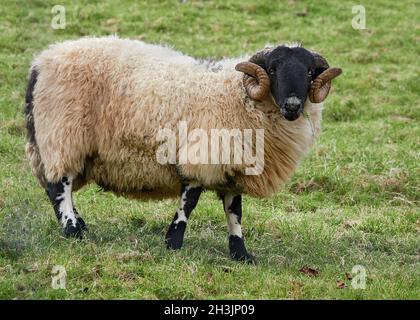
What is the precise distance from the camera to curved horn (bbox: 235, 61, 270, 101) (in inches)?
335

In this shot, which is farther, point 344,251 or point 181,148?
point 344,251

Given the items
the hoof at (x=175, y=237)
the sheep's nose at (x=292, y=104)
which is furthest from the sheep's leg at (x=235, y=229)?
the sheep's nose at (x=292, y=104)

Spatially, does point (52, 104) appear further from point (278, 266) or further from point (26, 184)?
Result: point (278, 266)

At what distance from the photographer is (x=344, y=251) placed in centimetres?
932

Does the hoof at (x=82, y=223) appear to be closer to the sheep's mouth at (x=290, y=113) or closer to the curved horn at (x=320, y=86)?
the sheep's mouth at (x=290, y=113)

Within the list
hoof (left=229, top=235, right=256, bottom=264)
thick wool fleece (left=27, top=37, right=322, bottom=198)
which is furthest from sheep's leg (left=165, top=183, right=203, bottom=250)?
hoof (left=229, top=235, right=256, bottom=264)

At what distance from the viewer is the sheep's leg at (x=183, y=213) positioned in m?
8.64

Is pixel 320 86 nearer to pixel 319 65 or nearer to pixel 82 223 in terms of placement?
pixel 319 65

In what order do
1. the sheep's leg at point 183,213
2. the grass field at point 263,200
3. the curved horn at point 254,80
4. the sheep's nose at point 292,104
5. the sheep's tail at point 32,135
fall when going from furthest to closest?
1. the sheep's tail at point 32,135
2. the sheep's leg at point 183,213
3. the curved horn at point 254,80
4. the sheep's nose at point 292,104
5. the grass field at point 263,200

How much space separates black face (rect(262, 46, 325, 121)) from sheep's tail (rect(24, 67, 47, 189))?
2764mm

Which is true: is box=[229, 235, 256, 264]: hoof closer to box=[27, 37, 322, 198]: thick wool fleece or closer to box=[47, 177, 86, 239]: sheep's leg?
box=[27, 37, 322, 198]: thick wool fleece

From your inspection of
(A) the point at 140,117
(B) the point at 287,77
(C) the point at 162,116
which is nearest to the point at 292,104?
(B) the point at 287,77
